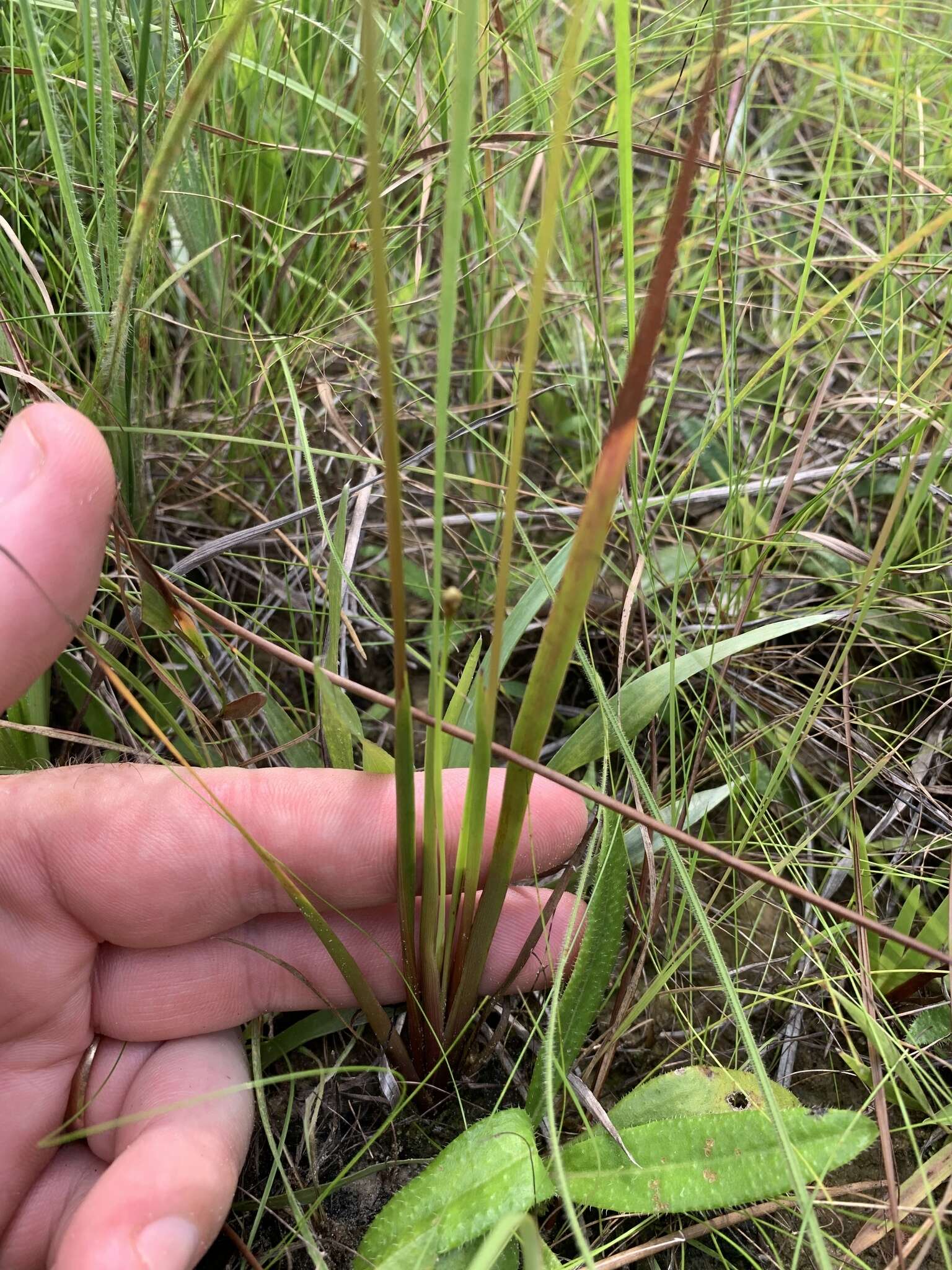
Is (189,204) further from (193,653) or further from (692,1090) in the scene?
(692,1090)

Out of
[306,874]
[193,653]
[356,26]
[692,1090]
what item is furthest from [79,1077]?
[356,26]

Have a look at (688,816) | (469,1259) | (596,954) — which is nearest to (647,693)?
(688,816)

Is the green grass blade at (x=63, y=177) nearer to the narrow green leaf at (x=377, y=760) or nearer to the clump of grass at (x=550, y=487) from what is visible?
the clump of grass at (x=550, y=487)

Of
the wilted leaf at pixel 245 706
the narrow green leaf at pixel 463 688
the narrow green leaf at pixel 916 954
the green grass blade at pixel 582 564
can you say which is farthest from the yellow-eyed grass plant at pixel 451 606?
the narrow green leaf at pixel 916 954

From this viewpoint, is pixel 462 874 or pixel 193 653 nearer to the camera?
pixel 462 874

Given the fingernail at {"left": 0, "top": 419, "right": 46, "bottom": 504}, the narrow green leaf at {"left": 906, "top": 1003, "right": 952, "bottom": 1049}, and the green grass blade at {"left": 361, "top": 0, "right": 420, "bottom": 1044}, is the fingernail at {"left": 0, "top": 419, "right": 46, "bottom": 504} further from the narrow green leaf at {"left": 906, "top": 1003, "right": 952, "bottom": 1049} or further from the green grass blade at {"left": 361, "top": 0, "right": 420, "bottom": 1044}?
the narrow green leaf at {"left": 906, "top": 1003, "right": 952, "bottom": 1049}

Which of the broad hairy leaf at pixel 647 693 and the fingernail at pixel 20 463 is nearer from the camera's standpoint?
the fingernail at pixel 20 463
